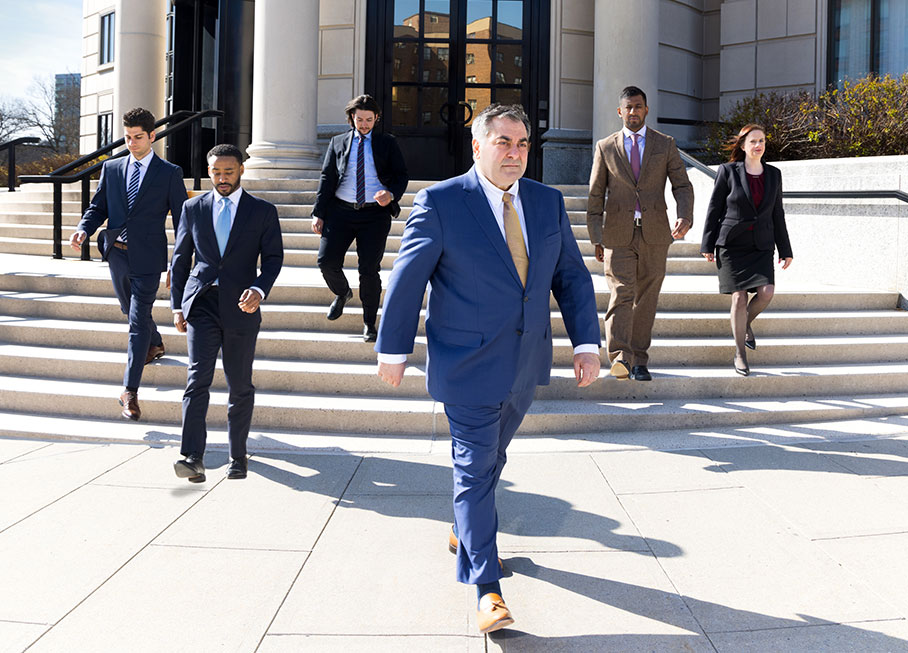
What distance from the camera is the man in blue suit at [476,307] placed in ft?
10.6

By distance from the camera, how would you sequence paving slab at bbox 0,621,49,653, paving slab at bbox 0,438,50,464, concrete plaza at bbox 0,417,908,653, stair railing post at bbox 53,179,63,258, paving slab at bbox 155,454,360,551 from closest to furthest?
paving slab at bbox 0,621,49,653
concrete plaza at bbox 0,417,908,653
paving slab at bbox 155,454,360,551
paving slab at bbox 0,438,50,464
stair railing post at bbox 53,179,63,258

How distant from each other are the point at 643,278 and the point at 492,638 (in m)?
4.11

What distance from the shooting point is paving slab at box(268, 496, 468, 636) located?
10.5 ft

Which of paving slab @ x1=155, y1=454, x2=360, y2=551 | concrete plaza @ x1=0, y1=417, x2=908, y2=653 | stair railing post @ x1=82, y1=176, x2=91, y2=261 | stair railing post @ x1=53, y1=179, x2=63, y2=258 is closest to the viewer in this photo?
concrete plaza @ x1=0, y1=417, x2=908, y2=653

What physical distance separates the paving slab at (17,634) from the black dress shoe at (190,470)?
1.71 m

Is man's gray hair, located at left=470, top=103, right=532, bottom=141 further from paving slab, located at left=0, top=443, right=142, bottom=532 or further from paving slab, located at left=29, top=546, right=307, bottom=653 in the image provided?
paving slab, located at left=0, top=443, right=142, bottom=532

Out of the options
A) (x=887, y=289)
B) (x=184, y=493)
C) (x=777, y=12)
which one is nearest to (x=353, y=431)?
(x=184, y=493)

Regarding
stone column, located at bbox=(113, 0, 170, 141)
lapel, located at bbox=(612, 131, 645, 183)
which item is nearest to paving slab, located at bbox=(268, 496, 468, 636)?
lapel, located at bbox=(612, 131, 645, 183)

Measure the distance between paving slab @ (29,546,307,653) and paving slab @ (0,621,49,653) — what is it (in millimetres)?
49

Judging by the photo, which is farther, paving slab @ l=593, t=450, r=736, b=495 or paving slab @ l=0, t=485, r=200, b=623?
paving slab @ l=593, t=450, r=736, b=495

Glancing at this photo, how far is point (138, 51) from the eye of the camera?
16.6 m

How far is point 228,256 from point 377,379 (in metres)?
1.98

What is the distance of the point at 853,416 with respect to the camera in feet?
21.2

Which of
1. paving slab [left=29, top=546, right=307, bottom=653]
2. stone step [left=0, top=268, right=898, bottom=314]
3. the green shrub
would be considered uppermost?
the green shrub
